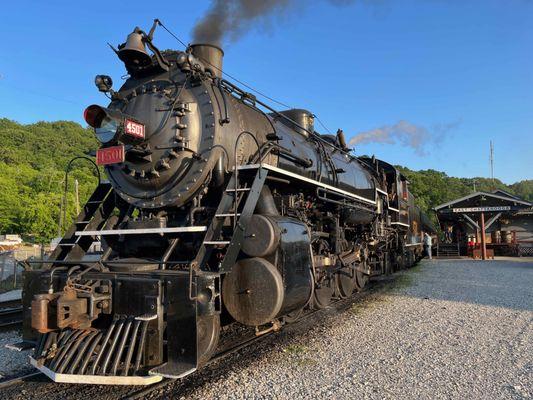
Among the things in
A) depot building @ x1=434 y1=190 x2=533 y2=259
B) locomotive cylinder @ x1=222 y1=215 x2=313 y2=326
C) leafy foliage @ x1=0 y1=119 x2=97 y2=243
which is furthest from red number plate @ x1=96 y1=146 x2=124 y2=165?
Result: depot building @ x1=434 y1=190 x2=533 y2=259

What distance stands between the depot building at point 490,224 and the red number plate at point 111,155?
75.6ft

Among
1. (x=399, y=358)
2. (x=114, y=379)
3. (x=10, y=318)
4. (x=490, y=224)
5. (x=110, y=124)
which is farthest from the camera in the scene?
(x=490, y=224)

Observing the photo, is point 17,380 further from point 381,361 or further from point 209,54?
point 209,54

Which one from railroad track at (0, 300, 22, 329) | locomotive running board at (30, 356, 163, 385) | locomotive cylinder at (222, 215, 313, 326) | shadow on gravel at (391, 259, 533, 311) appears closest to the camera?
locomotive running board at (30, 356, 163, 385)

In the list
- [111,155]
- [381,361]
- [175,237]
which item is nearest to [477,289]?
[381,361]

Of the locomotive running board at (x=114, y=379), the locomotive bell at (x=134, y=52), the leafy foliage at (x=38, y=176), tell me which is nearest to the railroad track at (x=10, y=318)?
the locomotive running board at (x=114, y=379)

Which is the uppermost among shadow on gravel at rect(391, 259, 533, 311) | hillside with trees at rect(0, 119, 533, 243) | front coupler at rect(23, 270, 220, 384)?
hillside with trees at rect(0, 119, 533, 243)

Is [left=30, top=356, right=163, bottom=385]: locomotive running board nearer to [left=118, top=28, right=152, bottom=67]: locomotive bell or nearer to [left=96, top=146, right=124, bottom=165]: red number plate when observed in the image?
[left=96, top=146, right=124, bottom=165]: red number plate

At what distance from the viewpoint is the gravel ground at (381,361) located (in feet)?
13.1

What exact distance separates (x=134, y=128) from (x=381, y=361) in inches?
159

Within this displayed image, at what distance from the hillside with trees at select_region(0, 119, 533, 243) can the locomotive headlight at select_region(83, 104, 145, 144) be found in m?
14.9

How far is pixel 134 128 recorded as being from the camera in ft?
16.3

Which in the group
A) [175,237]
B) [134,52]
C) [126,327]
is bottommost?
[126,327]

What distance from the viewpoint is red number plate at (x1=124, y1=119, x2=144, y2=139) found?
4.85 meters
